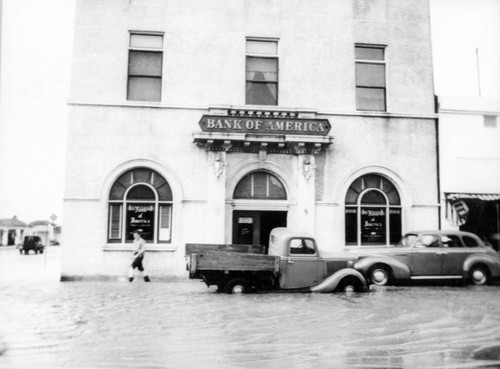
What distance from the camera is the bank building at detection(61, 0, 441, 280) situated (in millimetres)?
12461

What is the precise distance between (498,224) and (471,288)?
3.27 m

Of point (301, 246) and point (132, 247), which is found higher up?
point (301, 246)

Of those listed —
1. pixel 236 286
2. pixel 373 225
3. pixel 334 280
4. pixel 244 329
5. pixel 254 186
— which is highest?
pixel 254 186

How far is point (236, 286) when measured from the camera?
988cm

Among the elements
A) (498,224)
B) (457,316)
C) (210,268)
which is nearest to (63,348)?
(210,268)

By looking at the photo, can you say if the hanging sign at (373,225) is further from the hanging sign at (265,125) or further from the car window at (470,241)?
the hanging sign at (265,125)

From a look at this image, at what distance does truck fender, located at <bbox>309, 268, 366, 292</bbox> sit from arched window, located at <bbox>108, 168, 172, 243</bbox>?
5038 mm

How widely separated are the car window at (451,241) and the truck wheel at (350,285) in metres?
3.34

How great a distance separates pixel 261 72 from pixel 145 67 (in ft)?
12.2

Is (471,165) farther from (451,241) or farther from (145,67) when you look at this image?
(145,67)

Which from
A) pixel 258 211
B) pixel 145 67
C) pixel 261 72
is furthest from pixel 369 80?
pixel 145 67

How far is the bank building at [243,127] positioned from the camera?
491 inches

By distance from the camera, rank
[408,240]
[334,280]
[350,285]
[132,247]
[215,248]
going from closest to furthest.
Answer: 1. [334,280]
2. [350,285]
3. [215,248]
4. [408,240]
5. [132,247]

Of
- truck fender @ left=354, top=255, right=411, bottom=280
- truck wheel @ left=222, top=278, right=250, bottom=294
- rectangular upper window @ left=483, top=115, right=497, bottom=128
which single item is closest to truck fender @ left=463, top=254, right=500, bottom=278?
truck fender @ left=354, top=255, right=411, bottom=280
